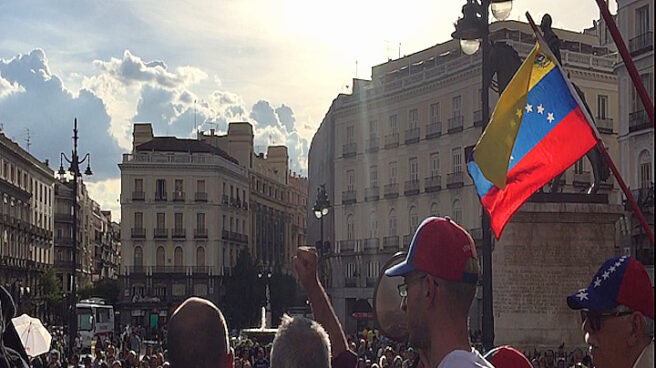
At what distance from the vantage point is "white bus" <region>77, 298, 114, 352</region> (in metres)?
50.0

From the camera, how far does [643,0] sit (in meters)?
39.2

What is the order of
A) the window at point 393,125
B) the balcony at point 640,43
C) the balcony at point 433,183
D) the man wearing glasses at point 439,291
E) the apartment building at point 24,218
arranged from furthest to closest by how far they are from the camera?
the apartment building at point 24,218 → the window at point 393,125 → the balcony at point 433,183 → the balcony at point 640,43 → the man wearing glasses at point 439,291

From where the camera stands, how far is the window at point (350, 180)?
60.6 meters

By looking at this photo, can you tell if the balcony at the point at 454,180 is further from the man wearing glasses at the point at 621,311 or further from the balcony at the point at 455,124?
the man wearing glasses at the point at 621,311

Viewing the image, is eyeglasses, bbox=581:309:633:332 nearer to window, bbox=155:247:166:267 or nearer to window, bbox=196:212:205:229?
window, bbox=155:247:166:267

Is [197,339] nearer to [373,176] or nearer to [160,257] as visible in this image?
[373,176]

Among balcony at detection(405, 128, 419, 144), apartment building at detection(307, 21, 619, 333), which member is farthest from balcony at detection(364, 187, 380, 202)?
balcony at detection(405, 128, 419, 144)

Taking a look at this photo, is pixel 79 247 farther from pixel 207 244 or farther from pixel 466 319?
pixel 466 319

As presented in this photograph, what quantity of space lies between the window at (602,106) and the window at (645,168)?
10486 mm

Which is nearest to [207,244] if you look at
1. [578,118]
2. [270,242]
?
[270,242]

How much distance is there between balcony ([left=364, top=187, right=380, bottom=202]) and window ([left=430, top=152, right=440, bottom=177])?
4.81m

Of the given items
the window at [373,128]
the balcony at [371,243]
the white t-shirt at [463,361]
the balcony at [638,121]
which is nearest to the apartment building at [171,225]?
the window at [373,128]

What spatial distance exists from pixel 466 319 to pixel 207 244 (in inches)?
3116

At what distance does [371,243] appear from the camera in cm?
5834
